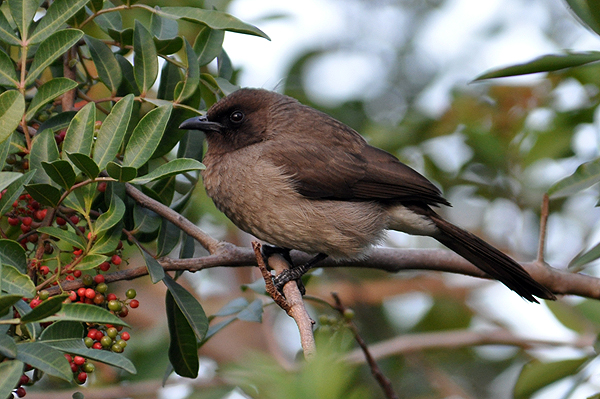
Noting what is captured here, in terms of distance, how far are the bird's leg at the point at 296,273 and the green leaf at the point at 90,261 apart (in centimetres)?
105

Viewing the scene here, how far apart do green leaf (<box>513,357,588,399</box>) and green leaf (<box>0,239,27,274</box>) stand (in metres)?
3.02

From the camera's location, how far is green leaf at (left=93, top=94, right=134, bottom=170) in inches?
102

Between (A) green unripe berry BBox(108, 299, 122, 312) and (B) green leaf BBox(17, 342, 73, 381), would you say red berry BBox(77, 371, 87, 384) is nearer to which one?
(A) green unripe berry BBox(108, 299, 122, 312)

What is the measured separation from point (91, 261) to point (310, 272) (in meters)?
1.74

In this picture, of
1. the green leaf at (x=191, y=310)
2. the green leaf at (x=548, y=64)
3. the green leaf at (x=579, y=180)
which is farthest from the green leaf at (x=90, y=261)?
the green leaf at (x=579, y=180)

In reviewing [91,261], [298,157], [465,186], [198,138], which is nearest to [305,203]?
[298,157]

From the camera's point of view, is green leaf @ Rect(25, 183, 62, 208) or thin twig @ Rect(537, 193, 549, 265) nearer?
green leaf @ Rect(25, 183, 62, 208)

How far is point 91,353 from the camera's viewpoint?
7.14 feet

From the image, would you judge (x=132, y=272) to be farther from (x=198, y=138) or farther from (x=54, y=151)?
(x=198, y=138)

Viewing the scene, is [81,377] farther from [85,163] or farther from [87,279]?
[85,163]

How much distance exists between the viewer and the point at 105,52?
3.15m

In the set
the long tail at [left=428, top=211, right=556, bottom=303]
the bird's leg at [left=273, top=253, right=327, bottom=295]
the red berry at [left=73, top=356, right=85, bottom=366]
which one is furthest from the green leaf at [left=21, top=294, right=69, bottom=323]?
the long tail at [left=428, top=211, right=556, bottom=303]

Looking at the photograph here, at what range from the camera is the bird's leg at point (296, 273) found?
3.64 m

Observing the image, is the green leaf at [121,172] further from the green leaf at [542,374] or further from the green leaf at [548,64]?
the green leaf at [542,374]
